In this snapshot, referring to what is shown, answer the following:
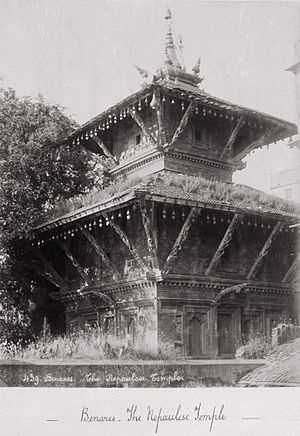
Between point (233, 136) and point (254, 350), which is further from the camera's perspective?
point (233, 136)

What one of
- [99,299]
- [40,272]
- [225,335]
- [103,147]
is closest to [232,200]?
[225,335]

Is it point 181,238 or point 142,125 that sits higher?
point 142,125

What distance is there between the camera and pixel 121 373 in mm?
13461

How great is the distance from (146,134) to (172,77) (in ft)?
11.8

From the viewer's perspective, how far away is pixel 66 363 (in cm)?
1326

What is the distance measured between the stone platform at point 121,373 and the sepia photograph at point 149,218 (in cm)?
3

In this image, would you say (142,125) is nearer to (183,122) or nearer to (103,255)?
(183,122)

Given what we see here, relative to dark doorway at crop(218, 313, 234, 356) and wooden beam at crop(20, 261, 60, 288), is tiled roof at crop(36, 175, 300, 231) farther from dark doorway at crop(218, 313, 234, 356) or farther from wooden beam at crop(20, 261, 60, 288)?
dark doorway at crop(218, 313, 234, 356)

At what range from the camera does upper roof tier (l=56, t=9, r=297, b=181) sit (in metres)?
19.8

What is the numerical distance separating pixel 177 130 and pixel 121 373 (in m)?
8.98

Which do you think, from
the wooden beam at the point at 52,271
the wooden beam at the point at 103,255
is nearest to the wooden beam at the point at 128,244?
the wooden beam at the point at 103,255

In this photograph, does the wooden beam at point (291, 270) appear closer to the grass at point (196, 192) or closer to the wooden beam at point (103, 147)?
the grass at point (196, 192)

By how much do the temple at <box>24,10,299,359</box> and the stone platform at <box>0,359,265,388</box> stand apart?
2080 millimetres

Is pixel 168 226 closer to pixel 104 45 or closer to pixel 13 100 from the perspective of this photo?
pixel 104 45
